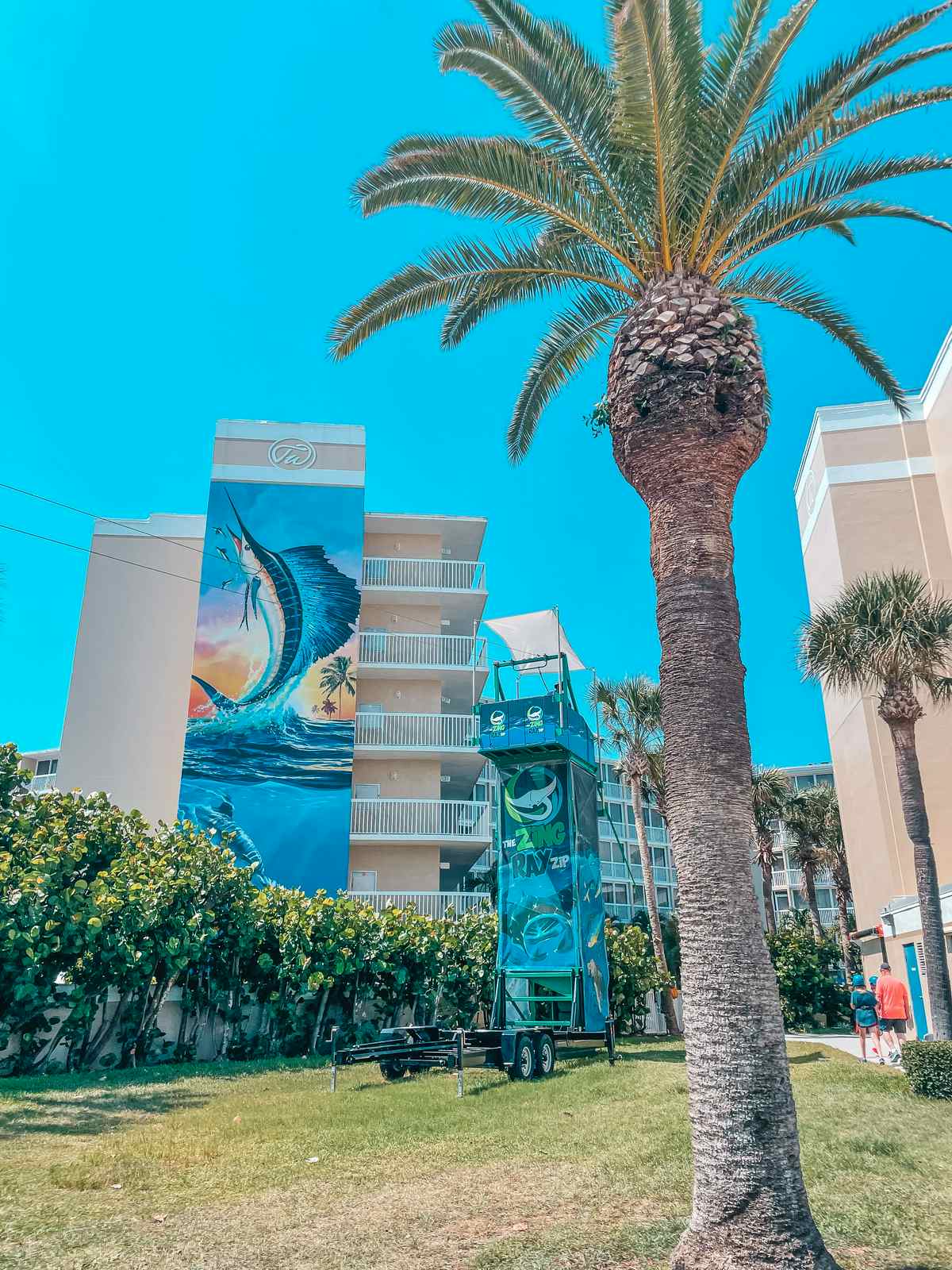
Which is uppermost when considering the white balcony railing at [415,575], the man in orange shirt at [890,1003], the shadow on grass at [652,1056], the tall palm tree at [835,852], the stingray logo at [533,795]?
the white balcony railing at [415,575]

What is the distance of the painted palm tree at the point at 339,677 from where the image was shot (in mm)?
33625

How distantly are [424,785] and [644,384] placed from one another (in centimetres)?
2888

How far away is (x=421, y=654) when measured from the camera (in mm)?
35125

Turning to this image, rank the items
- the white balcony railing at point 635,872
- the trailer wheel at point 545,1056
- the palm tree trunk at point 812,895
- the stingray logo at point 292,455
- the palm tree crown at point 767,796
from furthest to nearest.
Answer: the white balcony railing at point 635,872
the palm tree trunk at point 812,895
the palm tree crown at point 767,796
the stingray logo at point 292,455
the trailer wheel at point 545,1056

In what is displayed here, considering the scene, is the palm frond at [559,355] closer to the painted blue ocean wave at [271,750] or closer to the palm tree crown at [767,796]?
the painted blue ocean wave at [271,750]

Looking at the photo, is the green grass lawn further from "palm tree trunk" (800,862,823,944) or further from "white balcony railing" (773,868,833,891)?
"white balcony railing" (773,868,833,891)

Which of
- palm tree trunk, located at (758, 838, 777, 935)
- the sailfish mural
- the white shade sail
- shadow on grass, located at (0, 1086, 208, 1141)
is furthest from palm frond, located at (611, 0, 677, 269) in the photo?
palm tree trunk, located at (758, 838, 777, 935)

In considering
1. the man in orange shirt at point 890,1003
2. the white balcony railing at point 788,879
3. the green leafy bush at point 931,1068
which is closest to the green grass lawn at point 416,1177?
the green leafy bush at point 931,1068

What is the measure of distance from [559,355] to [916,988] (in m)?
22.8

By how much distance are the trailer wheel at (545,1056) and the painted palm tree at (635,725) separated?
1628 centimetres

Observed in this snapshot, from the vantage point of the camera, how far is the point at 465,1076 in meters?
15.1

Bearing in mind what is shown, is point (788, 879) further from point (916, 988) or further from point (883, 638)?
point (883, 638)

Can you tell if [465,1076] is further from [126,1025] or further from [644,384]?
[644,384]

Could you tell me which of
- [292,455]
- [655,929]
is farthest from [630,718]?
[292,455]
